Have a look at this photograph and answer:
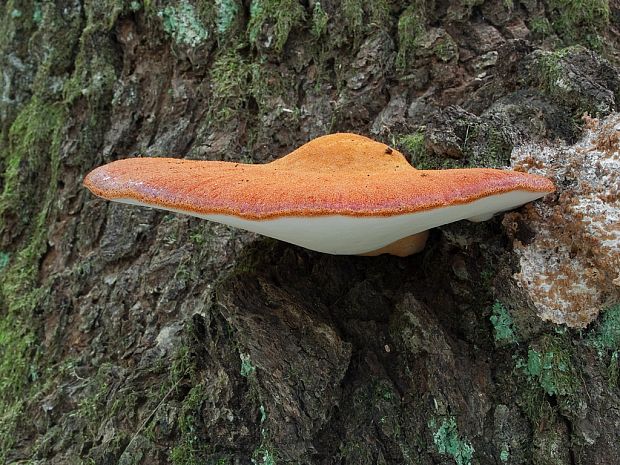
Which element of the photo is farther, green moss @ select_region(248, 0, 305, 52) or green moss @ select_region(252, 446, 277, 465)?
green moss @ select_region(248, 0, 305, 52)

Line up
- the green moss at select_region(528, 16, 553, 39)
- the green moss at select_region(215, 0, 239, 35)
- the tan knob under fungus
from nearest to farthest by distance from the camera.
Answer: the tan knob under fungus, the green moss at select_region(528, 16, 553, 39), the green moss at select_region(215, 0, 239, 35)

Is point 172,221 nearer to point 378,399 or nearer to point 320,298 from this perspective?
point 320,298

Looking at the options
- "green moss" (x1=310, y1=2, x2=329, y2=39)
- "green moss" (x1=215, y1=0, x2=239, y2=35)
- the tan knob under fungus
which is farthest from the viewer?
"green moss" (x1=215, y1=0, x2=239, y2=35)

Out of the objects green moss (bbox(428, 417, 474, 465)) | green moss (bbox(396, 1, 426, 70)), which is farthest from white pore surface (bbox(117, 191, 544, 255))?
green moss (bbox(396, 1, 426, 70))

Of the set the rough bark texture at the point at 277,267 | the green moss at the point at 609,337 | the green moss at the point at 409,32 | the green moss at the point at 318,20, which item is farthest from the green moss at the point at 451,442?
the green moss at the point at 318,20

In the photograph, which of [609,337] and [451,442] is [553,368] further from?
[451,442]

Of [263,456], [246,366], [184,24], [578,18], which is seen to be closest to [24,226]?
[184,24]

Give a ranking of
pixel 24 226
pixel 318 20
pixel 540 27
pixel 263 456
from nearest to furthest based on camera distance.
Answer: pixel 263 456 < pixel 540 27 < pixel 318 20 < pixel 24 226

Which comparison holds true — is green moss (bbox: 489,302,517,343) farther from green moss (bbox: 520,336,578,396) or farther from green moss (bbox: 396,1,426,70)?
green moss (bbox: 396,1,426,70)
